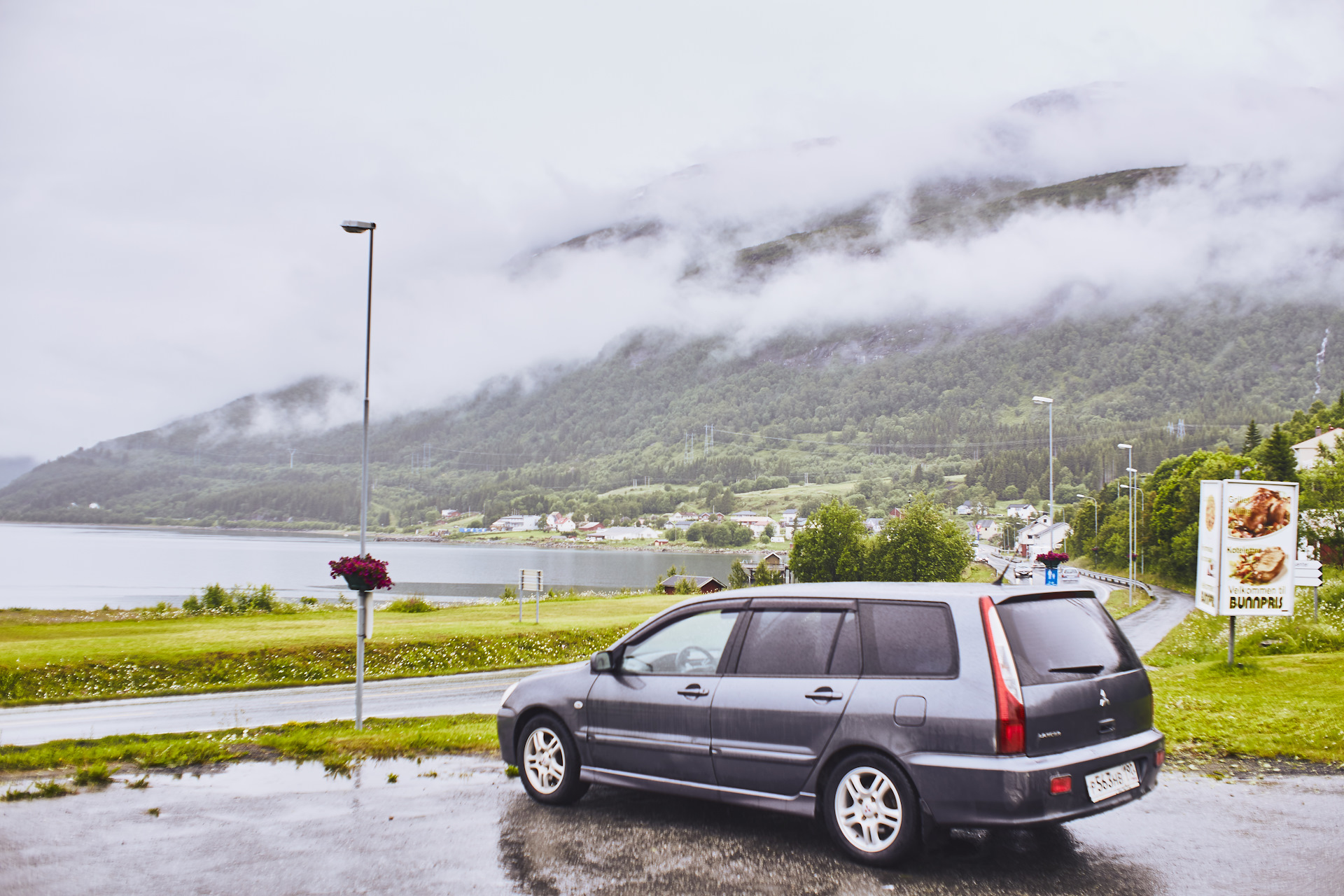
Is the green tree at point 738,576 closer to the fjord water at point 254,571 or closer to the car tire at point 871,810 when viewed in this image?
the fjord water at point 254,571

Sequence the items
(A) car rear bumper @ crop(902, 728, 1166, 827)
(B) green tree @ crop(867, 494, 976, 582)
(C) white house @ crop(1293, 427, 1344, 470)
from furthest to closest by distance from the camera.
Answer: (C) white house @ crop(1293, 427, 1344, 470), (B) green tree @ crop(867, 494, 976, 582), (A) car rear bumper @ crop(902, 728, 1166, 827)

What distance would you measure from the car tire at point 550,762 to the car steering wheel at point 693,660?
111cm

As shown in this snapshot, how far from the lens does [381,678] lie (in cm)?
2181

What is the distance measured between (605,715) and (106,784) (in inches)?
188

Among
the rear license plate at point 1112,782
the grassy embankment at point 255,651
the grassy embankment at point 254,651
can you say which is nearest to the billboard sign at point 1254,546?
the rear license plate at point 1112,782

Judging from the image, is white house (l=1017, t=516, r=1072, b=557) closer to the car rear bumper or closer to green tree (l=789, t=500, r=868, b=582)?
green tree (l=789, t=500, r=868, b=582)

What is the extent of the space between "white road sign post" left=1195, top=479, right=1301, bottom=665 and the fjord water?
153 feet

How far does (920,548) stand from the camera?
3263 inches

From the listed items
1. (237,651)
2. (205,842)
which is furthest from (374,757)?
(237,651)

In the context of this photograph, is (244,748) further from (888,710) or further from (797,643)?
(888,710)

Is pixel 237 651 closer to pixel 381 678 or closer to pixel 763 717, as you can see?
pixel 381 678

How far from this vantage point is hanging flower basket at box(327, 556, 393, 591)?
11.1 meters

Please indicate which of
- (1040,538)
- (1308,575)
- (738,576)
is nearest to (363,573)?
(1308,575)

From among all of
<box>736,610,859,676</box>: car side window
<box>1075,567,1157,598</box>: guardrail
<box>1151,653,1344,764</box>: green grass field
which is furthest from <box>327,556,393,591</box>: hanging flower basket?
<box>1075,567,1157,598</box>: guardrail
